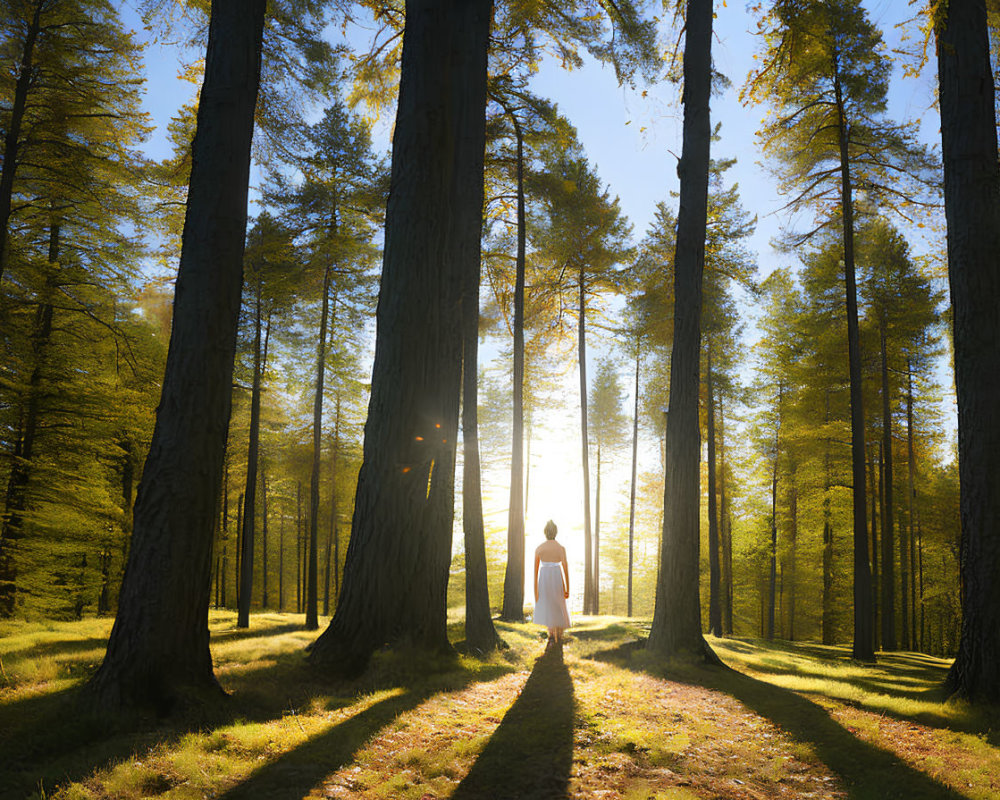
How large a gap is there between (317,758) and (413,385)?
11.7 feet

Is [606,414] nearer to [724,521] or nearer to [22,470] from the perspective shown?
[724,521]

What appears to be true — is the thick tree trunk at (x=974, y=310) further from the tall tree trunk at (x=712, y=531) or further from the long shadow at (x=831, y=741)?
the tall tree trunk at (x=712, y=531)

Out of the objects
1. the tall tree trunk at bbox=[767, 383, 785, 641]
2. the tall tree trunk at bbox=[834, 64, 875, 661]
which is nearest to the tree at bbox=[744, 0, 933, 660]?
the tall tree trunk at bbox=[834, 64, 875, 661]

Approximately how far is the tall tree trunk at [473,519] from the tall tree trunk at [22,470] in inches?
333

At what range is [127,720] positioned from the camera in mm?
4109

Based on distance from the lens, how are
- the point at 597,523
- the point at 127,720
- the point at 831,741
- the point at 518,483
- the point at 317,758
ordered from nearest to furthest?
the point at 317,758 → the point at 127,720 → the point at 831,741 → the point at 518,483 → the point at 597,523

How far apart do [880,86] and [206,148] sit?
14307mm

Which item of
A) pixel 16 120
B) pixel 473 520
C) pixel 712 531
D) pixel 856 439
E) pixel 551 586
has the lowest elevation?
pixel 551 586

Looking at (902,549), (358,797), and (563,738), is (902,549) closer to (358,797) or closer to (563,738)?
(563,738)

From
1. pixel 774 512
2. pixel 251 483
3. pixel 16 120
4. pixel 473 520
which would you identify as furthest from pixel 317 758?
pixel 774 512

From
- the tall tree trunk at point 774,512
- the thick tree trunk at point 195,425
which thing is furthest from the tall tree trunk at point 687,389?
the tall tree trunk at point 774,512

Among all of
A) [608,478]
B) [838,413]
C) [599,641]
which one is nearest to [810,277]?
[838,413]

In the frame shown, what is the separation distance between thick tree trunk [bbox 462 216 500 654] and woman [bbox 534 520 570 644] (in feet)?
3.18

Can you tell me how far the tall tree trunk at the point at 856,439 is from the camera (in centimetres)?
1214
